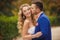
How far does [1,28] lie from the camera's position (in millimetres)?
9148

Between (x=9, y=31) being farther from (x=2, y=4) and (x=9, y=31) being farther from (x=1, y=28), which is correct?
(x=2, y=4)

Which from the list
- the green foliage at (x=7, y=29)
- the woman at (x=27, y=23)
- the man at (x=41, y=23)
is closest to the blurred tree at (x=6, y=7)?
the green foliage at (x=7, y=29)

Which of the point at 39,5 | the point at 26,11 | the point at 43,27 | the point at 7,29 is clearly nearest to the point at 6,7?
the point at 7,29

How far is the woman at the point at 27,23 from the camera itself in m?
4.68

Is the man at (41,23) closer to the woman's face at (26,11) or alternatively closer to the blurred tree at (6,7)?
the woman's face at (26,11)

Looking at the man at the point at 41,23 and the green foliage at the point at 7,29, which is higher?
the green foliage at the point at 7,29

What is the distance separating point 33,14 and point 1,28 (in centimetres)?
444

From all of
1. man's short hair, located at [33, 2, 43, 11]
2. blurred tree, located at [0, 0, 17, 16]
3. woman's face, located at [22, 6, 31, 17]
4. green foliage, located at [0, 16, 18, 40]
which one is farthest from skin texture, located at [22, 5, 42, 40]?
blurred tree, located at [0, 0, 17, 16]

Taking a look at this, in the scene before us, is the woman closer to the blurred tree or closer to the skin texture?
the skin texture

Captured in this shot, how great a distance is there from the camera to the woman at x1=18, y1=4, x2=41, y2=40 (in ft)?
15.3

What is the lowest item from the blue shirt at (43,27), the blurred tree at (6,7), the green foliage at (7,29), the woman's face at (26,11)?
the blue shirt at (43,27)

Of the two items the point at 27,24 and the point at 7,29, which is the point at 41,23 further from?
the point at 7,29

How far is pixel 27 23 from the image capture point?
15.6ft

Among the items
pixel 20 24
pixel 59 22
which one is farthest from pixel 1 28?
pixel 59 22
